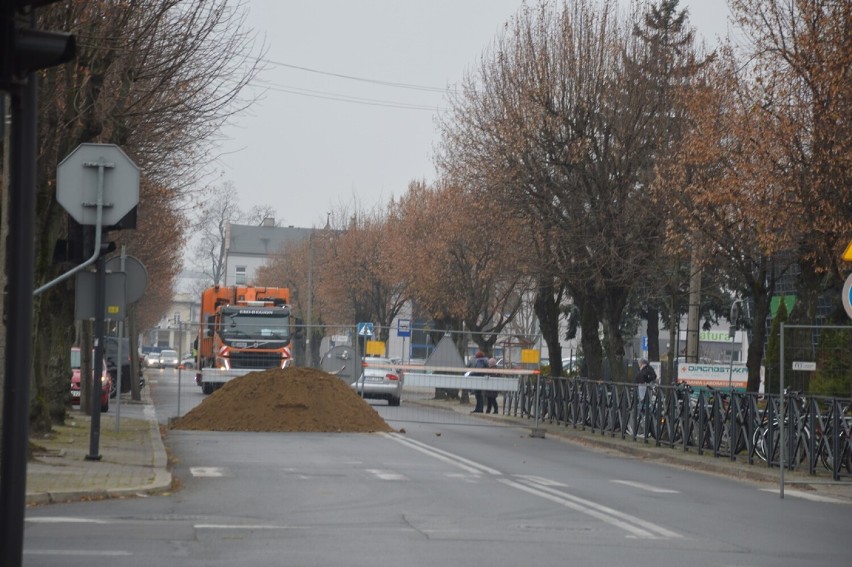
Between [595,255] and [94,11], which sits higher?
[94,11]

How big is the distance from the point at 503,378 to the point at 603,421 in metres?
4.88

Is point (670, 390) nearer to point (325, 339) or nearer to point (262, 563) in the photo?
point (325, 339)

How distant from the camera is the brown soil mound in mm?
25484

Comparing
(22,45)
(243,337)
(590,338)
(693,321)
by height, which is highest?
(22,45)

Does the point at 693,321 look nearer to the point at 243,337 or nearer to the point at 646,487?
the point at 243,337

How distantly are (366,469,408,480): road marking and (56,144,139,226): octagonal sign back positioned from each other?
4271 millimetres

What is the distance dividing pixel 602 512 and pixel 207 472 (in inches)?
215

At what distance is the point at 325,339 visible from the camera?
32125mm

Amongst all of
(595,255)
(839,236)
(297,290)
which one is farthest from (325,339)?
(297,290)

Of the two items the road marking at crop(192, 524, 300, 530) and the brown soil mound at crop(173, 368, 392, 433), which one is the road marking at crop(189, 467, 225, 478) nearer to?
the road marking at crop(192, 524, 300, 530)

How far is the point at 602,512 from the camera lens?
39.8ft

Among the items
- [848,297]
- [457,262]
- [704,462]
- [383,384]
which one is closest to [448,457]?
[704,462]

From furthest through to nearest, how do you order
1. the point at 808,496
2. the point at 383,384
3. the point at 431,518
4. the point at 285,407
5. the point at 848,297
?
the point at 383,384
the point at 285,407
the point at 808,496
the point at 848,297
the point at 431,518

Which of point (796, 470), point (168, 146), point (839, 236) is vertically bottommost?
point (796, 470)
